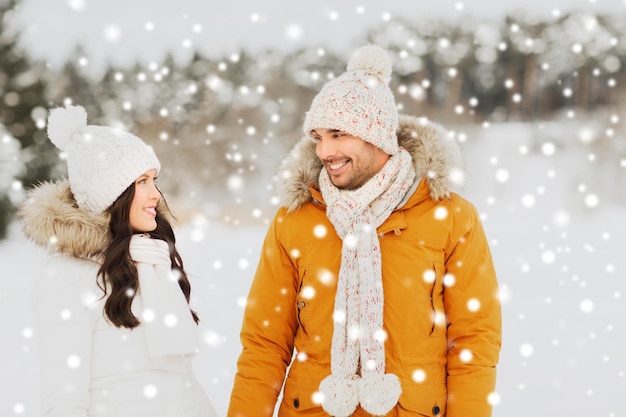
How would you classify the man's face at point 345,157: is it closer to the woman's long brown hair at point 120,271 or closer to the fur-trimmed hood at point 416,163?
the fur-trimmed hood at point 416,163

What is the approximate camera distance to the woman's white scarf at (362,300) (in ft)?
6.54

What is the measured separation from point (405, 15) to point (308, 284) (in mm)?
10281

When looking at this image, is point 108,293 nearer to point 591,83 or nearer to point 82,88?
point 82,88

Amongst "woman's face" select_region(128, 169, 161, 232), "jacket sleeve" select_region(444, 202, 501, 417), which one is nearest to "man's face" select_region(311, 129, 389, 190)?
"jacket sleeve" select_region(444, 202, 501, 417)

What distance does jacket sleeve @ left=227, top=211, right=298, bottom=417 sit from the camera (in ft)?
7.16

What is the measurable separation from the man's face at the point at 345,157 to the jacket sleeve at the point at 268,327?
10.9 inches

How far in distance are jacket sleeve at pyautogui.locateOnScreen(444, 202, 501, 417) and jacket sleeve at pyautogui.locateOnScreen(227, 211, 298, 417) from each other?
0.57 metres

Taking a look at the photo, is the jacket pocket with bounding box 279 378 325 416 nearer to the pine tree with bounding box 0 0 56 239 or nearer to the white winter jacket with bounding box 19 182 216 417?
the white winter jacket with bounding box 19 182 216 417

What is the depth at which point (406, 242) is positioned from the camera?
2.07 metres

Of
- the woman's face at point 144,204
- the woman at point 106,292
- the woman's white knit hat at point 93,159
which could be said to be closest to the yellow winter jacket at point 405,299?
the woman at point 106,292

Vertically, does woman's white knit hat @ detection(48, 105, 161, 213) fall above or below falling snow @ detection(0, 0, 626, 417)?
below

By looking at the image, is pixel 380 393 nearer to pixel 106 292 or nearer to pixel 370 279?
pixel 370 279

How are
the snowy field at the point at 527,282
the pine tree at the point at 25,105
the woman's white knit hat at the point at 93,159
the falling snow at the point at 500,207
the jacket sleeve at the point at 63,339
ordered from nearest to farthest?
the jacket sleeve at the point at 63,339
the woman's white knit hat at the point at 93,159
the snowy field at the point at 527,282
the falling snow at the point at 500,207
the pine tree at the point at 25,105

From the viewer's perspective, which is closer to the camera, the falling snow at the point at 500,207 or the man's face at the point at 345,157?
the man's face at the point at 345,157
